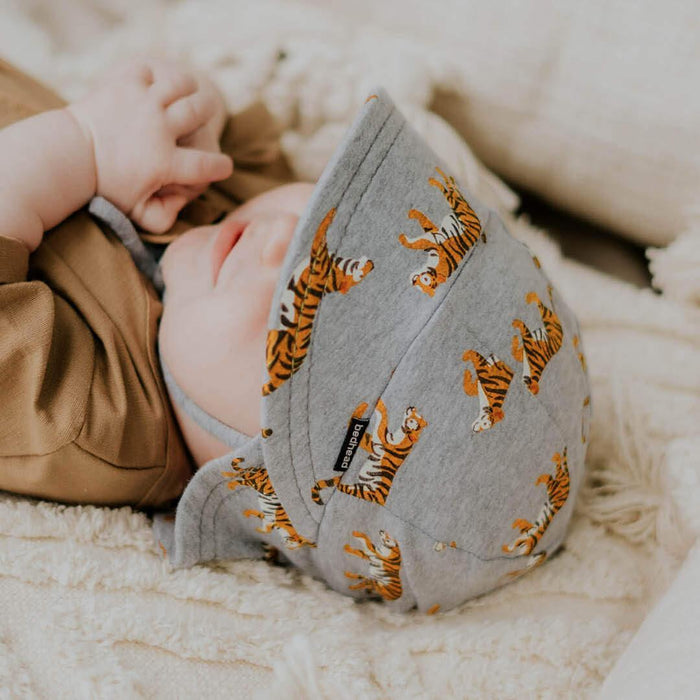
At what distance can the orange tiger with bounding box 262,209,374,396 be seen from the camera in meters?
0.49

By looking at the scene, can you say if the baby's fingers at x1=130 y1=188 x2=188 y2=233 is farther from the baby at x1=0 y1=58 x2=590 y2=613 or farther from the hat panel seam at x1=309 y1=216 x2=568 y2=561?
the hat panel seam at x1=309 y1=216 x2=568 y2=561

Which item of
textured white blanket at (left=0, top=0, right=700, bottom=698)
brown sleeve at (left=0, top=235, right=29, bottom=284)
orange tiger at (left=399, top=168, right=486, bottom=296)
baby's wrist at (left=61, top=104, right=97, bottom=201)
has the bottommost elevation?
textured white blanket at (left=0, top=0, right=700, bottom=698)

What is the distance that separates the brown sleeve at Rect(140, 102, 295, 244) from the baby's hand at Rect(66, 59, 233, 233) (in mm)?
77

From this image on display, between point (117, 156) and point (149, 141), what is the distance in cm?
3

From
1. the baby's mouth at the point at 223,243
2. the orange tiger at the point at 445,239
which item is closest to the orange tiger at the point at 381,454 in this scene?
the orange tiger at the point at 445,239

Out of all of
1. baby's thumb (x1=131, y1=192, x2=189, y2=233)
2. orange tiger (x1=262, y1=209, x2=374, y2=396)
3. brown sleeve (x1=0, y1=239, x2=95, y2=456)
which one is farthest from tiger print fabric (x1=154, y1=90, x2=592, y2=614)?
baby's thumb (x1=131, y1=192, x2=189, y2=233)

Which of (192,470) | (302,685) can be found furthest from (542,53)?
(302,685)

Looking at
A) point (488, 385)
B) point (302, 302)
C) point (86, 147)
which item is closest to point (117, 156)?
point (86, 147)

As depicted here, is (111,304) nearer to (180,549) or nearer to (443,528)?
(180,549)

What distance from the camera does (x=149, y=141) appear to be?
0.66 m

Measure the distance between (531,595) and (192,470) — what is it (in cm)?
36

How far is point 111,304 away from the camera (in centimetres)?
65

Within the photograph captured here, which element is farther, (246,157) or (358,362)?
(246,157)

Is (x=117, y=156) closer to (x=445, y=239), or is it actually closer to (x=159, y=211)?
(x=159, y=211)
